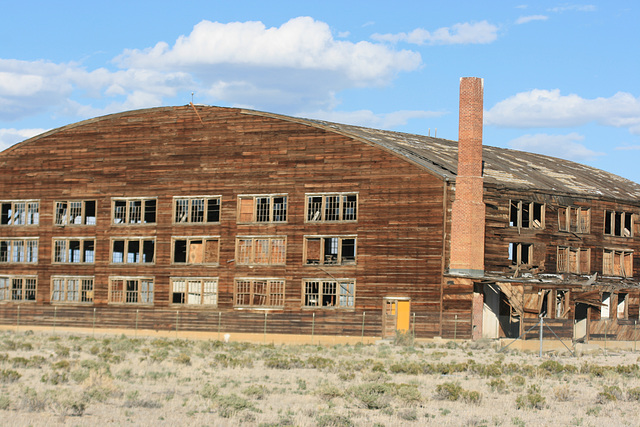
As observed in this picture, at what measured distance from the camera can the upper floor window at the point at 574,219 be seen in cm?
5400

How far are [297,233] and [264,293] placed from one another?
12.5 ft

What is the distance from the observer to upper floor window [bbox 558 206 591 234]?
54.0 m

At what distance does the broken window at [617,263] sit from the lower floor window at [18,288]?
34.4 m

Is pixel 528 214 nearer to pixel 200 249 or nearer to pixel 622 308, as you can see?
pixel 622 308

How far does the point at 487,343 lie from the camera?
44781 mm

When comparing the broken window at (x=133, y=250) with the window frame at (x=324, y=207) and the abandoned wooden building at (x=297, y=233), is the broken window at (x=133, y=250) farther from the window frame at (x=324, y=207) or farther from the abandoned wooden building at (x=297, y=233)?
the window frame at (x=324, y=207)

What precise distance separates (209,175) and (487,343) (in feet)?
59.7

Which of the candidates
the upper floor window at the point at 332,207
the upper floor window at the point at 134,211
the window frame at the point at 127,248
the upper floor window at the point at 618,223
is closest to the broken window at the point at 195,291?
the window frame at the point at 127,248

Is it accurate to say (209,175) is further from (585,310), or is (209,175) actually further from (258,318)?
(585,310)

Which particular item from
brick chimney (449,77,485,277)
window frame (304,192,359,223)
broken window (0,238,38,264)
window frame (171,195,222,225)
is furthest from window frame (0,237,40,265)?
brick chimney (449,77,485,277)

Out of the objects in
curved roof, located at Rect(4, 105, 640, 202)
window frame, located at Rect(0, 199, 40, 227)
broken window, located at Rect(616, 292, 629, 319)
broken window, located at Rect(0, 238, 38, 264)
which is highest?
curved roof, located at Rect(4, 105, 640, 202)

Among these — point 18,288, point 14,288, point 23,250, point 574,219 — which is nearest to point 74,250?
point 23,250

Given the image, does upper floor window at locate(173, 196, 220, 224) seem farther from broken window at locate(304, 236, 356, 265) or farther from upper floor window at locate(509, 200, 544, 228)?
upper floor window at locate(509, 200, 544, 228)

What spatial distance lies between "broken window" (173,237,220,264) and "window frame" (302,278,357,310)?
5680 mm
